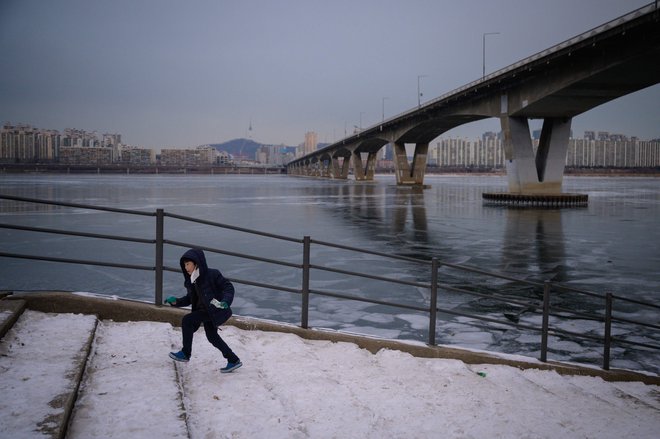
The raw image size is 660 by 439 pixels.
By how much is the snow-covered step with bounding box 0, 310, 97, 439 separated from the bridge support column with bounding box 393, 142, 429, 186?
76.2 m

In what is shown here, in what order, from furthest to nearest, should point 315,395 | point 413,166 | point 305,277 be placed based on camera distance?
point 413,166, point 305,277, point 315,395

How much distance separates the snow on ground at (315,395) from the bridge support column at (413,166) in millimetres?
74945

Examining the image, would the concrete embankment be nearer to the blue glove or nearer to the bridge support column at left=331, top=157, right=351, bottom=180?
the blue glove

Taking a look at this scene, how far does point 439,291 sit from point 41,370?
340 inches

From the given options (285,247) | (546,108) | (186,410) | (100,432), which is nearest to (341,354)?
(186,410)

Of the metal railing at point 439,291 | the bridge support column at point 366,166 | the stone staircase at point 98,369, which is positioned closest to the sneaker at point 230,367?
the stone staircase at point 98,369

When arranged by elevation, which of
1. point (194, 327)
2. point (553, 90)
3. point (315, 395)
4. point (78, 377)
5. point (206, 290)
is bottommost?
point (315, 395)

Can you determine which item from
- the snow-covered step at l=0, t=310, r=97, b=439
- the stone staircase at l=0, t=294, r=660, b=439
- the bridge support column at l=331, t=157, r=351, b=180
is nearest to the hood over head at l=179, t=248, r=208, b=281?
the stone staircase at l=0, t=294, r=660, b=439

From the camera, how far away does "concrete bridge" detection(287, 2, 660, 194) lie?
1125 inches

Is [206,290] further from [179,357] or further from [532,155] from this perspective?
[532,155]

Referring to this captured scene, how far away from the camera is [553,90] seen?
114ft

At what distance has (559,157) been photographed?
143 ft

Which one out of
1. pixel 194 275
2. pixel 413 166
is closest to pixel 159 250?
pixel 194 275

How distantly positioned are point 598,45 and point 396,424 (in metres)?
30.9
